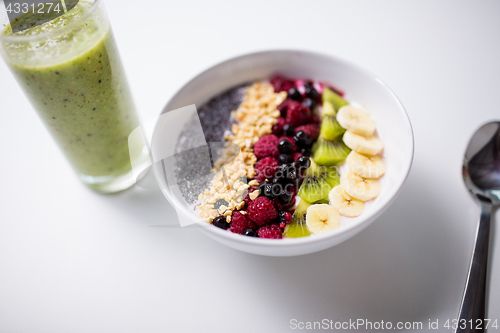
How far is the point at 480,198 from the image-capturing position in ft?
3.10

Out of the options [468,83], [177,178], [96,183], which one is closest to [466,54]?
[468,83]

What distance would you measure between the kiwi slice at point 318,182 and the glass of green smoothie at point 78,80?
503mm

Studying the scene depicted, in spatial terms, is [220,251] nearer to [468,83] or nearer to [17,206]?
[17,206]

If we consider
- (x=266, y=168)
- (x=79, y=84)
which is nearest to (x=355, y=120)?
(x=266, y=168)

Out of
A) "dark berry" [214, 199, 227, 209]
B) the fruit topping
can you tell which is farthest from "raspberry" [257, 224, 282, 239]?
"dark berry" [214, 199, 227, 209]

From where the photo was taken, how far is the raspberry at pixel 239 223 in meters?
0.82

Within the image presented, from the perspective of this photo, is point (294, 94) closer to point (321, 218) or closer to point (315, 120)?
point (315, 120)

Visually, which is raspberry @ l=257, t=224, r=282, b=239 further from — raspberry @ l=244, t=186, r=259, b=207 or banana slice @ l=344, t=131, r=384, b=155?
banana slice @ l=344, t=131, r=384, b=155

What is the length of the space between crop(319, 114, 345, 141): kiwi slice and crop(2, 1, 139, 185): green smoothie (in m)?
0.54

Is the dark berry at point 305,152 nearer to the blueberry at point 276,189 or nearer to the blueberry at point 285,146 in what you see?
the blueberry at point 285,146

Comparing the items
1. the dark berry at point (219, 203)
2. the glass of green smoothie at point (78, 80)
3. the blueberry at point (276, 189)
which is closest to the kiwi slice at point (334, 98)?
the blueberry at point (276, 189)

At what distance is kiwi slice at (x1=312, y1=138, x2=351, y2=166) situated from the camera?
36.8 inches

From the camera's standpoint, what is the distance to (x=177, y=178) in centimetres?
93

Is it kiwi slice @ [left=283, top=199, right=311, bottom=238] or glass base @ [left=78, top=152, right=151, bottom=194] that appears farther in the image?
glass base @ [left=78, top=152, right=151, bottom=194]
